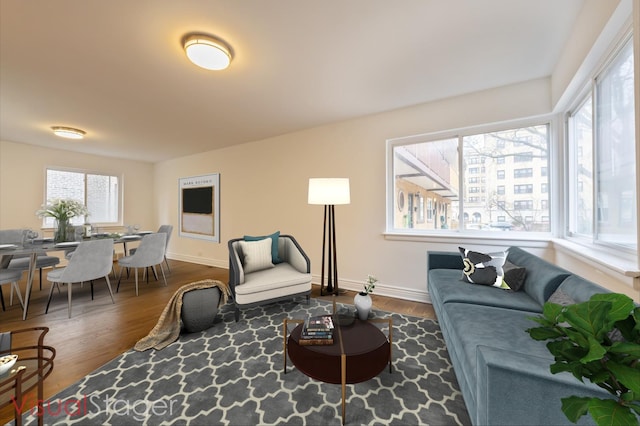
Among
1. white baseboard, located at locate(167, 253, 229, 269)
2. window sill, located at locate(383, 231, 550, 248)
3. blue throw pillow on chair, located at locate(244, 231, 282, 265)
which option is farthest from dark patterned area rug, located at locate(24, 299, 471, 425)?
white baseboard, located at locate(167, 253, 229, 269)

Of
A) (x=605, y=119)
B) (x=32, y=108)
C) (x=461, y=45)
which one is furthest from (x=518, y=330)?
(x=32, y=108)

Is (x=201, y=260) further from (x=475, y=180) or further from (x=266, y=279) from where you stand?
(x=475, y=180)

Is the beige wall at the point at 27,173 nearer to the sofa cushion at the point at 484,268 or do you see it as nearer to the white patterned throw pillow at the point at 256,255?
the white patterned throw pillow at the point at 256,255

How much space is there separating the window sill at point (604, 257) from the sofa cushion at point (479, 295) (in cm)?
48

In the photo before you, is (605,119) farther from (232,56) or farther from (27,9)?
(27,9)

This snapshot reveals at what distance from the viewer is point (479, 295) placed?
1.99 meters

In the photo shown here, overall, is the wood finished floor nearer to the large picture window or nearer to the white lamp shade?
the large picture window

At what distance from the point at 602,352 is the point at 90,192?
24.9ft

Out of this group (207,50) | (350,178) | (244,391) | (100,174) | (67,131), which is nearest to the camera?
(244,391)

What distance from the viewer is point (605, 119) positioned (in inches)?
69.4

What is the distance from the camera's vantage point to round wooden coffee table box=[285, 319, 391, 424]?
4.72 feet

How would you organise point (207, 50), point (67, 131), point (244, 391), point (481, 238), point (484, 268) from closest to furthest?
point (244, 391)
point (207, 50)
point (484, 268)
point (481, 238)
point (67, 131)

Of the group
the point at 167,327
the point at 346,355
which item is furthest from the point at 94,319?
the point at 346,355

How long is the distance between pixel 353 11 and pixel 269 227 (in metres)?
3.42
